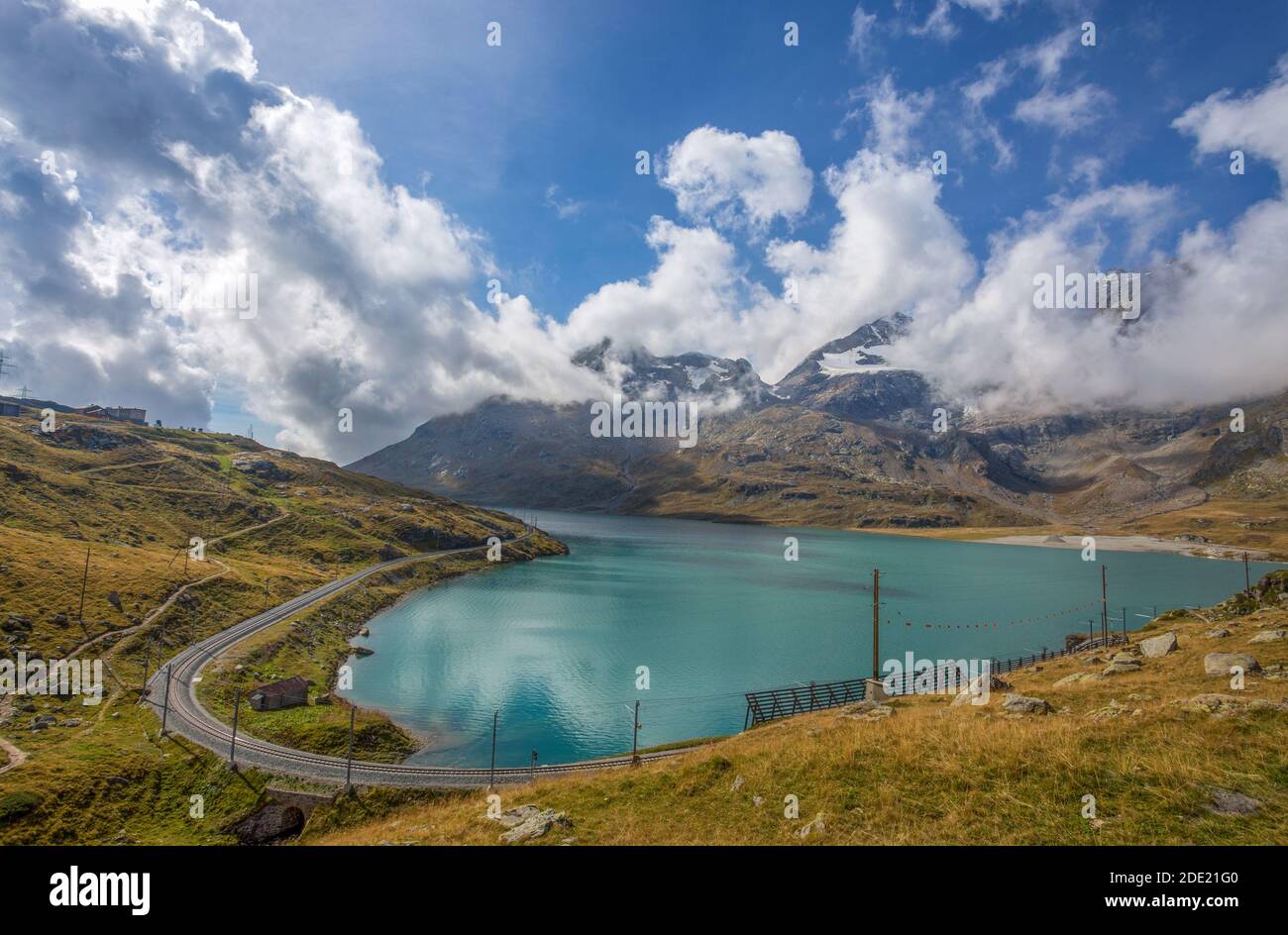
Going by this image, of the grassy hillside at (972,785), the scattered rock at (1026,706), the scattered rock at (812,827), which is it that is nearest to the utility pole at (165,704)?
the grassy hillside at (972,785)

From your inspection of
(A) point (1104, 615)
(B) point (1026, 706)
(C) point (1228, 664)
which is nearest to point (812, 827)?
(B) point (1026, 706)

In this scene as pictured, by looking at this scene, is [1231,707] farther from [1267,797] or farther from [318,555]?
[318,555]

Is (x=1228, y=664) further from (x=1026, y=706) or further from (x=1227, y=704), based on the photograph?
(x=1227, y=704)

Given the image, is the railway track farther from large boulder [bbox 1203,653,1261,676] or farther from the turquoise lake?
large boulder [bbox 1203,653,1261,676]

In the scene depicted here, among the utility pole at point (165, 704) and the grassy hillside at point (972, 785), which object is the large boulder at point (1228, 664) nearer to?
the grassy hillside at point (972, 785)

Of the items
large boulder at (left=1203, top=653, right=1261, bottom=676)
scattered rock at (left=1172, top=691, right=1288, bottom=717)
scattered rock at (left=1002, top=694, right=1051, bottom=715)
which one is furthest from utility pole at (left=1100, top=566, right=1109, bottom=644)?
scattered rock at (left=1172, top=691, right=1288, bottom=717)

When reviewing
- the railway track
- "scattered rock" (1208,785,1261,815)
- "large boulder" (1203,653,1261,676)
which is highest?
"scattered rock" (1208,785,1261,815)
